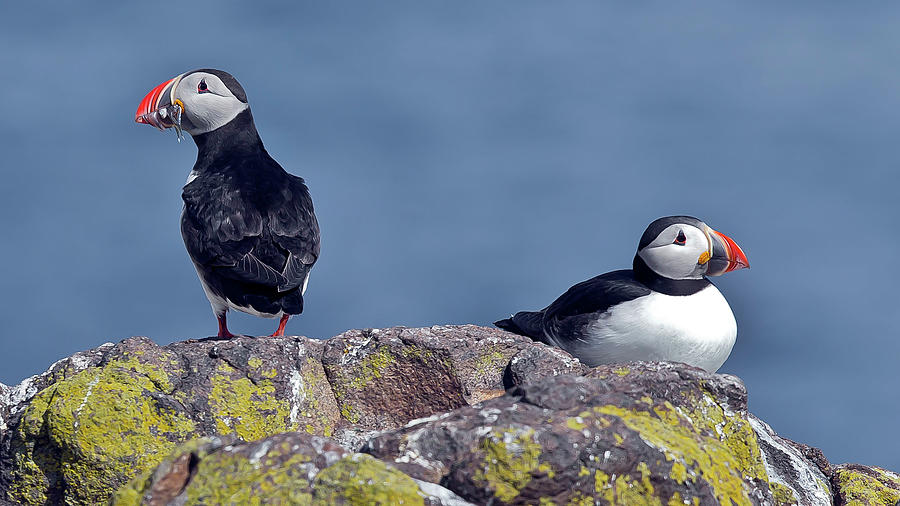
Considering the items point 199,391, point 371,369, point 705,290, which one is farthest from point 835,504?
point 199,391

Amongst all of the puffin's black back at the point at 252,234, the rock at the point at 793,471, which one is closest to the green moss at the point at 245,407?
the puffin's black back at the point at 252,234

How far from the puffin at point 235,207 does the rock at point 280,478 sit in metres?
3.59

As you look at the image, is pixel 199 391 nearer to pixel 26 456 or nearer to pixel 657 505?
pixel 26 456

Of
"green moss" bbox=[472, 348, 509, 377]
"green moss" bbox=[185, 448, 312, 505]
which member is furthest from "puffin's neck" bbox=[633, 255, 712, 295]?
"green moss" bbox=[185, 448, 312, 505]

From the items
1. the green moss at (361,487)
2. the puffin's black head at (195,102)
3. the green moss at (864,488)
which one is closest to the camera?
the green moss at (361,487)

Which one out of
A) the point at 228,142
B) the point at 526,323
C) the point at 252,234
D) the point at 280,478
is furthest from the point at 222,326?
the point at 280,478

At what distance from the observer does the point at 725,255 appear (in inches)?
277

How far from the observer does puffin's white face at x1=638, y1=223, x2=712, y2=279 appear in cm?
704

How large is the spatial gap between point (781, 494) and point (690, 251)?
2.58 m

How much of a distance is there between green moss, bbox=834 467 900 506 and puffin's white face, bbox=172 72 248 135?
5495 millimetres

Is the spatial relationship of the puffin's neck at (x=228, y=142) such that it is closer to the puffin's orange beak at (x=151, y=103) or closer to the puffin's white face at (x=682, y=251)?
the puffin's orange beak at (x=151, y=103)

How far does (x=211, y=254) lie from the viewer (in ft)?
23.6

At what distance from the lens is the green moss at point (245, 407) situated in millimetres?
4824

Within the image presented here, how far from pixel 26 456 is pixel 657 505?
302cm
